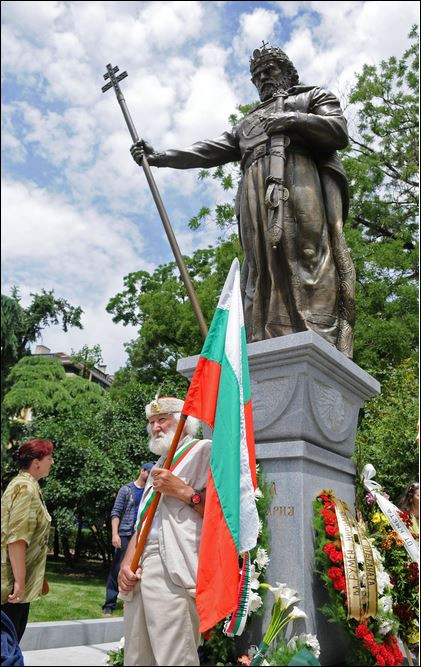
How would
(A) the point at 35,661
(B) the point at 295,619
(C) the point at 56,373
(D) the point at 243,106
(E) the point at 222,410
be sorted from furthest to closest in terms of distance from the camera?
(C) the point at 56,373
(D) the point at 243,106
(A) the point at 35,661
(B) the point at 295,619
(E) the point at 222,410

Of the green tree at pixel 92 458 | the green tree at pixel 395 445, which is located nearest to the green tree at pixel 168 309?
the green tree at pixel 92 458

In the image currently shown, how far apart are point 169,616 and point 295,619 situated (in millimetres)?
1075

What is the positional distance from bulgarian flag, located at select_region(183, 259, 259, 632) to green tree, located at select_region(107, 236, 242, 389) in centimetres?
1366

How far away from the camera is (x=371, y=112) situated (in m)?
21.3

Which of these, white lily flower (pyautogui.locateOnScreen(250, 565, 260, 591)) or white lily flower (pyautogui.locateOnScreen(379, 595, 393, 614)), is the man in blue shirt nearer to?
white lily flower (pyautogui.locateOnScreen(250, 565, 260, 591))

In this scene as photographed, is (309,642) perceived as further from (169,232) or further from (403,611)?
(169,232)

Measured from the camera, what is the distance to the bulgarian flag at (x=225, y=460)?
2816 mm

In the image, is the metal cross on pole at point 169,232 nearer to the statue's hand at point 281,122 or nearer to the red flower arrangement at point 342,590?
the statue's hand at point 281,122

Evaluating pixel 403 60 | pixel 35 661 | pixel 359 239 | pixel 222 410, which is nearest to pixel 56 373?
pixel 359 239

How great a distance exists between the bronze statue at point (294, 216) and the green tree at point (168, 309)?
1149cm

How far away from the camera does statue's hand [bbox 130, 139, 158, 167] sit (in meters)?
5.66

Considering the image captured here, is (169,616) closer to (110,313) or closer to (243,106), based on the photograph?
(243,106)

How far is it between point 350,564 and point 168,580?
1320 millimetres

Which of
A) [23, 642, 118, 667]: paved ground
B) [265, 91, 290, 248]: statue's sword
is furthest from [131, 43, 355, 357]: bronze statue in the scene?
[23, 642, 118, 667]: paved ground
